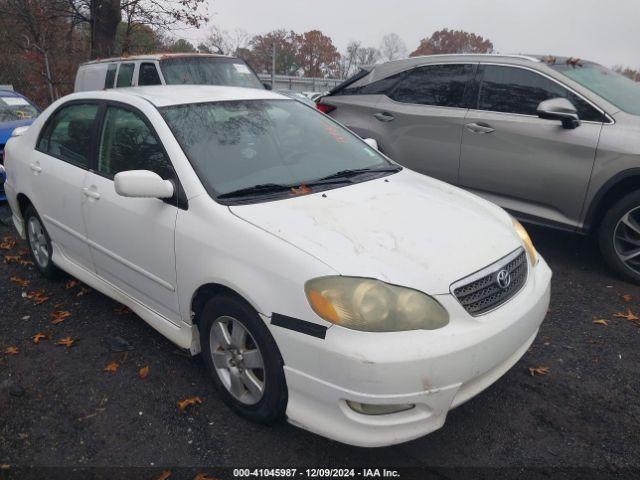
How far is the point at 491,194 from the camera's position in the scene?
15.7 ft

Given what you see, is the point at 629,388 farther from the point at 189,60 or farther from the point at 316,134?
the point at 189,60

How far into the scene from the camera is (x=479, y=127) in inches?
187

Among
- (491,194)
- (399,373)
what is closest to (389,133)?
(491,194)

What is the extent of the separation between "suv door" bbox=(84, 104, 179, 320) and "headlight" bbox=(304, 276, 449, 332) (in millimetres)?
1003

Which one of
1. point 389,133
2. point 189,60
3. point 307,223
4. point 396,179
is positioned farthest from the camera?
point 189,60

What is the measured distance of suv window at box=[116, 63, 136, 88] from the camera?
26.4 ft

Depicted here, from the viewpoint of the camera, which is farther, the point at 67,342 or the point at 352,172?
the point at 67,342

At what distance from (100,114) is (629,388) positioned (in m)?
3.71

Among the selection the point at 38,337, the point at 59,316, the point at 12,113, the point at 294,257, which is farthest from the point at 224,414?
the point at 12,113

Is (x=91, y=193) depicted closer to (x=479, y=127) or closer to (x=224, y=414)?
(x=224, y=414)

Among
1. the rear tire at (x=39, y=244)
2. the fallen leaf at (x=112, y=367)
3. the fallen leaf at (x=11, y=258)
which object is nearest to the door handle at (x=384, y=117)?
the rear tire at (x=39, y=244)

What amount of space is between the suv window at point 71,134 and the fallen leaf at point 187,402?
5.66 feet

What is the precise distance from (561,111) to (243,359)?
339cm

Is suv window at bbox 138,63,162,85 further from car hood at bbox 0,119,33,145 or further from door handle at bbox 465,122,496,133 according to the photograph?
door handle at bbox 465,122,496,133
